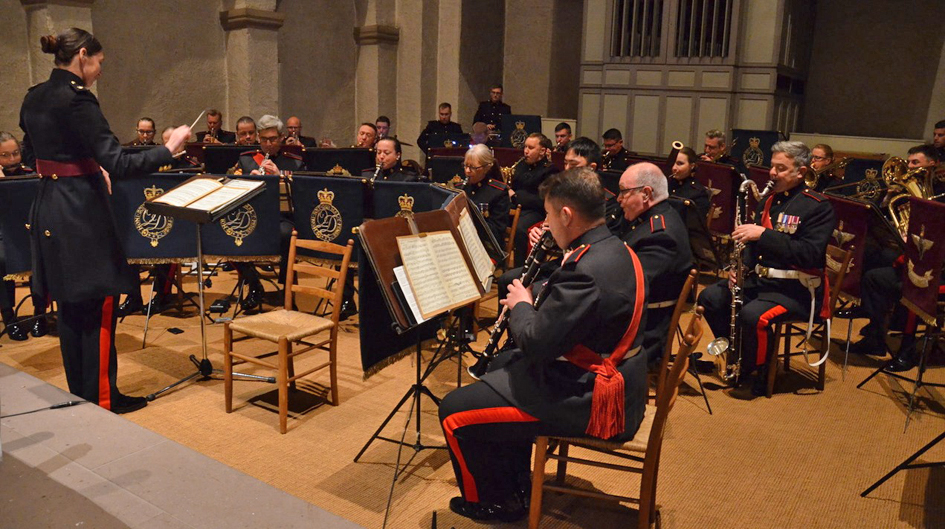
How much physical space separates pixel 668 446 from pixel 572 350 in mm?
1474

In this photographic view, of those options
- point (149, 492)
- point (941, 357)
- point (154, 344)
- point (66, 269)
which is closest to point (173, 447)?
point (149, 492)

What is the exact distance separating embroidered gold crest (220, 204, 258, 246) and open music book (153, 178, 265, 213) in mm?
942

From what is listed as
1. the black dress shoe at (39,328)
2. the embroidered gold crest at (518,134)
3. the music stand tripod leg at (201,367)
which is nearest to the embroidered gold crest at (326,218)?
the music stand tripod leg at (201,367)

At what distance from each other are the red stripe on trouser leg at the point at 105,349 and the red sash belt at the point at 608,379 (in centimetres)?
242

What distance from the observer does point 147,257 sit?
5164 mm

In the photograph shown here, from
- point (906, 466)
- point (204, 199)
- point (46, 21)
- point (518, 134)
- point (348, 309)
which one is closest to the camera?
point (906, 466)

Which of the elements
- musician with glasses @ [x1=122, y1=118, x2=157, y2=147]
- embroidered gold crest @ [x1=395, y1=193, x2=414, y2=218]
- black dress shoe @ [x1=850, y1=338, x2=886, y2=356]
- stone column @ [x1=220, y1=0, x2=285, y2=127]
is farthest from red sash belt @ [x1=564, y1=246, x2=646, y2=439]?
stone column @ [x1=220, y1=0, x2=285, y2=127]

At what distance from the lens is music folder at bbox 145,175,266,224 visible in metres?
3.79

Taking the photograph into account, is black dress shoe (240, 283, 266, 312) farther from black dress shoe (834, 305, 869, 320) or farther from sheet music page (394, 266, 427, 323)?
black dress shoe (834, 305, 869, 320)

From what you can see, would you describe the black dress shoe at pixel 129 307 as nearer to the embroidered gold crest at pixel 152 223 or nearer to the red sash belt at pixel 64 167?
the embroidered gold crest at pixel 152 223

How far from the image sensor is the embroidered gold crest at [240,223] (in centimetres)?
524

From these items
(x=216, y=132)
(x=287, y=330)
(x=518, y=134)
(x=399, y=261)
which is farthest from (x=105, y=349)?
(x=518, y=134)

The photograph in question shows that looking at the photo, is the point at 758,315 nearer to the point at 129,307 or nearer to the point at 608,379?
the point at 608,379

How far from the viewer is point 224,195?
158 inches
